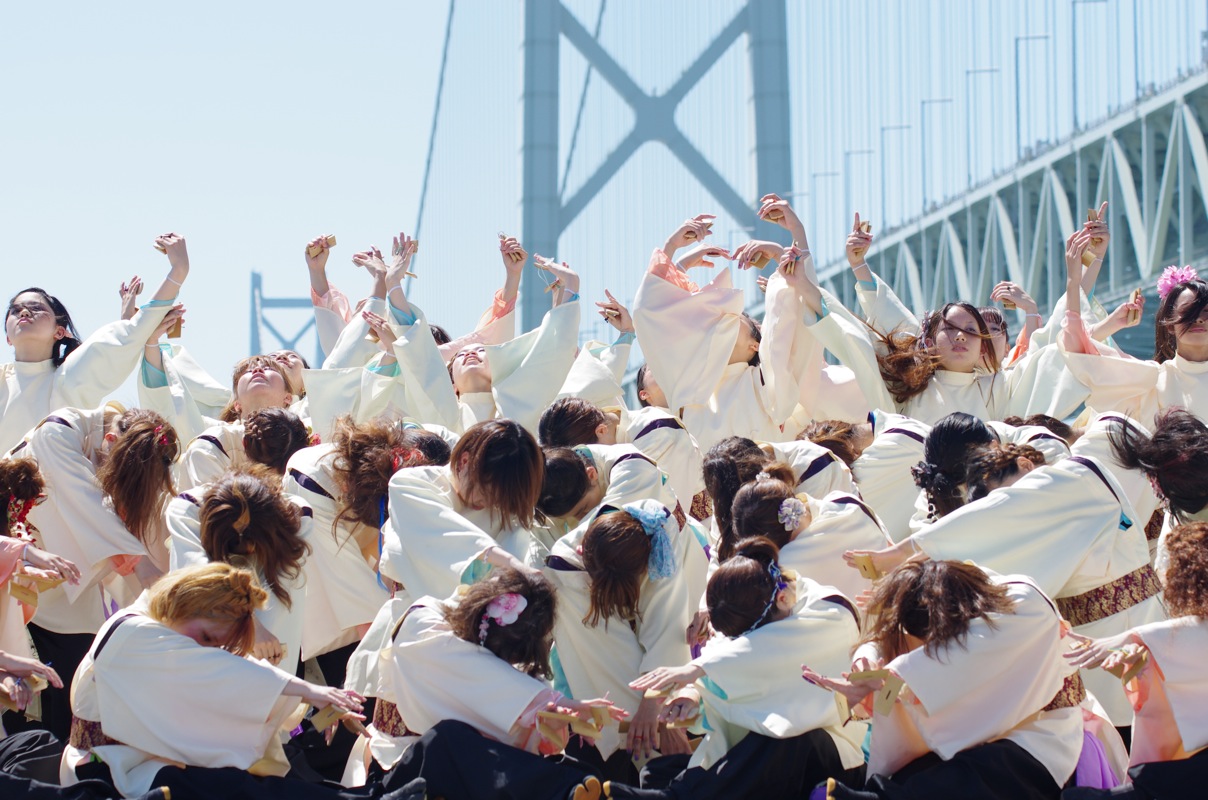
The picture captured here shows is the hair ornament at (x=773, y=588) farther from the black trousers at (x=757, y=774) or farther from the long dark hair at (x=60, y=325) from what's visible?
the long dark hair at (x=60, y=325)

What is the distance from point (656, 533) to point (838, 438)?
107cm

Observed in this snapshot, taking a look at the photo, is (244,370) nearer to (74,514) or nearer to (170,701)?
(74,514)

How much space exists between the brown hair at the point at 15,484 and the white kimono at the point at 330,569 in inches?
23.8

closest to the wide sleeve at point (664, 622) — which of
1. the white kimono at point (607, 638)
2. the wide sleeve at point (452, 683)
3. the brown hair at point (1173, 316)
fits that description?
the white kimono at point (607, 638)

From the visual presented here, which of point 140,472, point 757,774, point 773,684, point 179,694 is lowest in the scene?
point 757,774

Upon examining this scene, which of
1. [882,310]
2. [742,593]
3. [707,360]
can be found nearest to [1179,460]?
[742,593]

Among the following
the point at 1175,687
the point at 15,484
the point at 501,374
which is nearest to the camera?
the point at 1175,687

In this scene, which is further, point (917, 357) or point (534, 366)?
point (534, 366)

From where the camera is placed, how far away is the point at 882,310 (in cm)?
527

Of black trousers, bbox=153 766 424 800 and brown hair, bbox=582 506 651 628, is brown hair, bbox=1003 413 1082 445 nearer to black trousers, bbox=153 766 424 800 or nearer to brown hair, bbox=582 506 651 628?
brown hair, bbox=582 506 651 628

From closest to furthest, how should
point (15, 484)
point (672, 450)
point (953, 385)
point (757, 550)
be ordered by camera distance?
point (757, 550), point (15, 484), point (672, 450), point (953, 385)

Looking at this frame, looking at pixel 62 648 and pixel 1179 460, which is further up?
pixel 1179 460

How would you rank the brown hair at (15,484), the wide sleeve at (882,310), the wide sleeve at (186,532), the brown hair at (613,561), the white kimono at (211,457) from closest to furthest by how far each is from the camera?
the brown hair at (613,561), the wide sleeve at (186,532), the brown hair at (15,484), the white kimono at (211,457), the wide sleeve at (882,310)

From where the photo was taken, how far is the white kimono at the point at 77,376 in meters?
4.74
